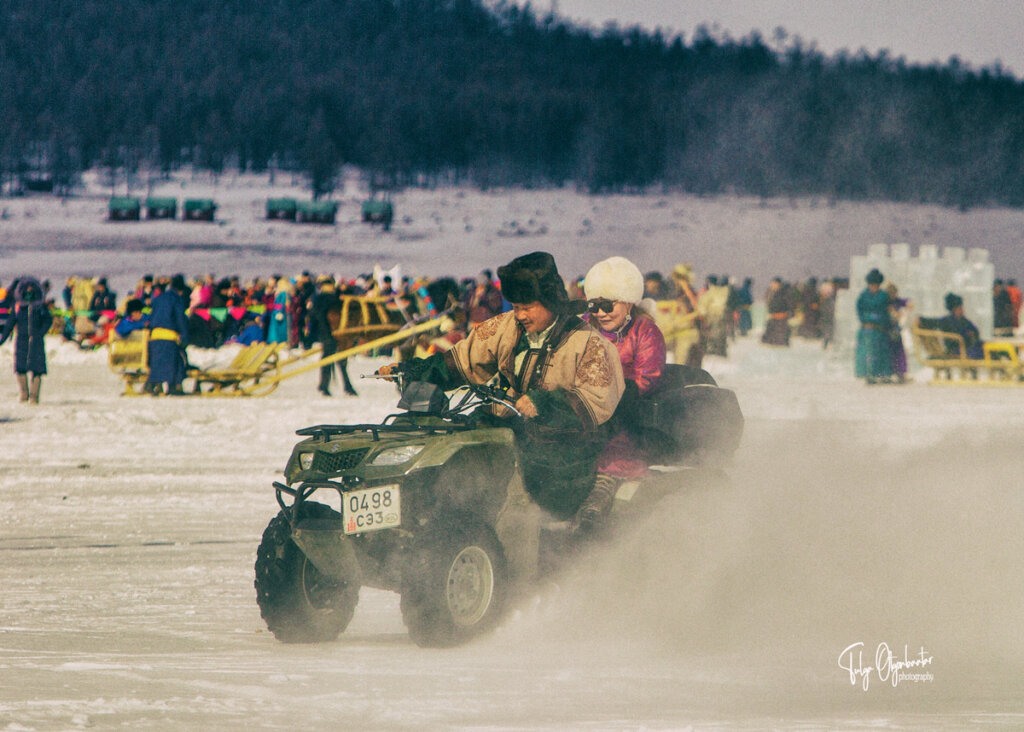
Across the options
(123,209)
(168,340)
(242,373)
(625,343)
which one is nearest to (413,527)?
(625,343)

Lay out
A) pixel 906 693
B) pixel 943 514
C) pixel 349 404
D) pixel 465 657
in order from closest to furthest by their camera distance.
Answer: pixel 906 693
pixel 465 657
pixel 943 514
pixel 349 404

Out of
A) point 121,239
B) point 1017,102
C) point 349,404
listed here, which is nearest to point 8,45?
point 121,239

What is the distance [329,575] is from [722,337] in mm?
22576

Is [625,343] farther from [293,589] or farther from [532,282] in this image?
[293,589]

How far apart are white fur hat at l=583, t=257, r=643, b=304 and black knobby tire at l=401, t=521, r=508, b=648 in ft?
4.60

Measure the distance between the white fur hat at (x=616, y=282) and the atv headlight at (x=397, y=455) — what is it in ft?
4.82

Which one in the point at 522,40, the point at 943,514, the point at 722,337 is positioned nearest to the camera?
the point at 943,514

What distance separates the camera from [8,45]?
340 ft

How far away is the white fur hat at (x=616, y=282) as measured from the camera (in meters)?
6.17

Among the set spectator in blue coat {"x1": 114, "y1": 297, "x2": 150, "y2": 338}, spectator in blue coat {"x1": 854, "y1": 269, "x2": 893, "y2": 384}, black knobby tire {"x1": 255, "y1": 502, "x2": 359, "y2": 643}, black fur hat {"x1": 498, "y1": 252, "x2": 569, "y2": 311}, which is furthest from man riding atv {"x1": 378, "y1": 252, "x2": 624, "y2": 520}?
spectator in blue coat {"x1": 114, "y1": 297, "x2": 150, "y2": 338}

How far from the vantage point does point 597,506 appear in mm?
5691

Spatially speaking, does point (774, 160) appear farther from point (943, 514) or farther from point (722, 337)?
point (943, 514)

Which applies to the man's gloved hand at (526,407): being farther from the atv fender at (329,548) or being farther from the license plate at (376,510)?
the atv fender at (329,548)

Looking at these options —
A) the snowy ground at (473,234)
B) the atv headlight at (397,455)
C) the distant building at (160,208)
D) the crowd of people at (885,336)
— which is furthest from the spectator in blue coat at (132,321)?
the distant building at (160,208)
